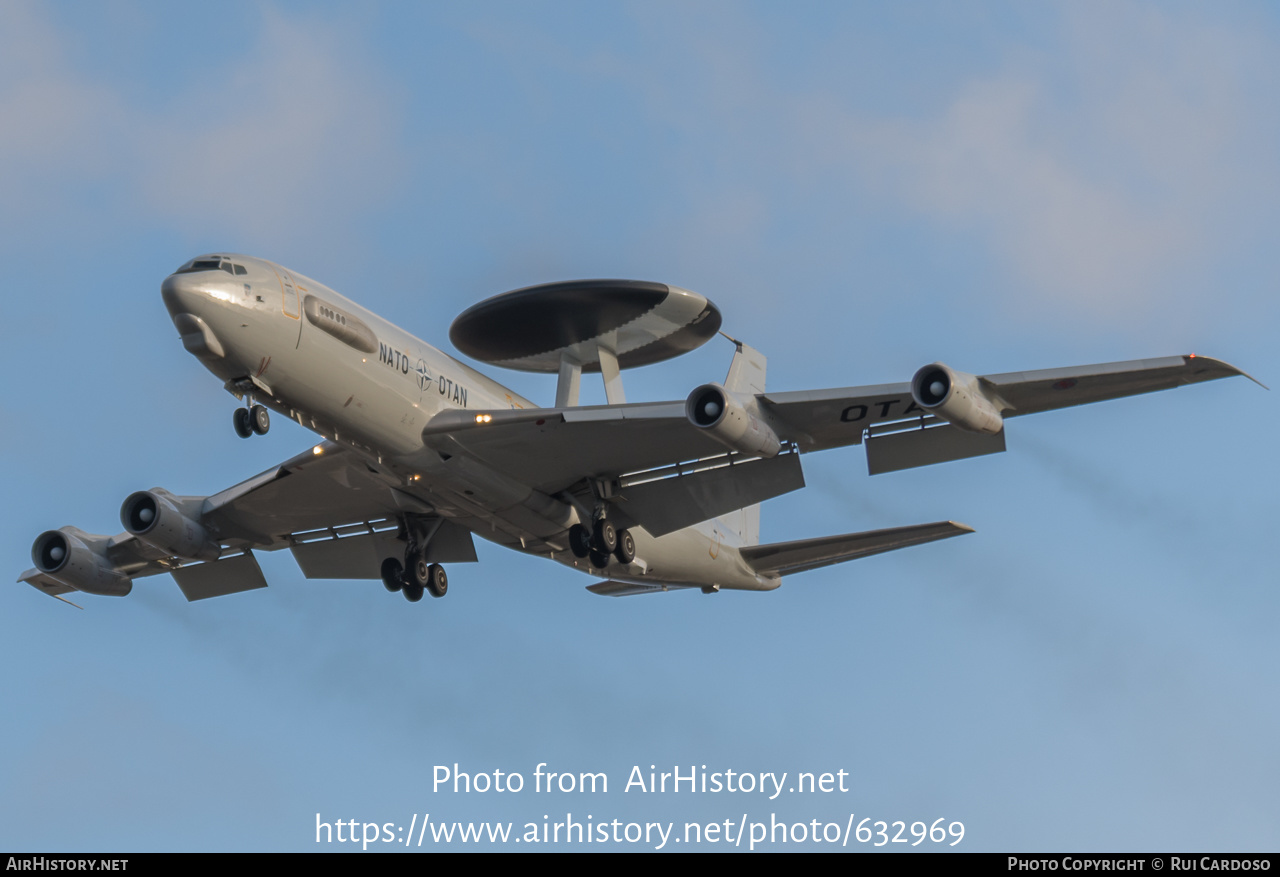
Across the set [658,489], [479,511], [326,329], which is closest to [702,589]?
[658,489]

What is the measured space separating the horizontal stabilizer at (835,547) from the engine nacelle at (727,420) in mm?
6033

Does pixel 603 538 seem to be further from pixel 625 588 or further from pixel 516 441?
pixel 625 588

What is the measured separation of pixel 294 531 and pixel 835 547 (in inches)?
602

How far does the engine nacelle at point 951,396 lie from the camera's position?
29.7 m

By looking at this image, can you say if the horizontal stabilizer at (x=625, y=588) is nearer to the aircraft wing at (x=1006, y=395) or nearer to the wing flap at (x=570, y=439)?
the wing flap at (x=570, y=439)

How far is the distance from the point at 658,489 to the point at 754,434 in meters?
5.24

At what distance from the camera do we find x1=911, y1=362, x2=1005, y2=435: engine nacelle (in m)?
29.7

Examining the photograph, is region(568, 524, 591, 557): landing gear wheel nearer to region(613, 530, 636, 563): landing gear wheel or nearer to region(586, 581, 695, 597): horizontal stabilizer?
Result: region(613, 530, 636, 563): landing gear wheel

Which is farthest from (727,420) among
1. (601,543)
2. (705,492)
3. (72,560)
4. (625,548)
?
(72,560)

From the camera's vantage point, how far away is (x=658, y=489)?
3634 centimetres

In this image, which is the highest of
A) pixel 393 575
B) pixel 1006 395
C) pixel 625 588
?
pixel 1006 395

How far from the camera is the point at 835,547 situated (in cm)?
3884

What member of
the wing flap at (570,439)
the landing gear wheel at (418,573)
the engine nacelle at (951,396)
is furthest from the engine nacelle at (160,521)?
the engine nacelle at (951,396)

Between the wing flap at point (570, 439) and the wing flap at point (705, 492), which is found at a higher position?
the wing flap at point (570, 439)
